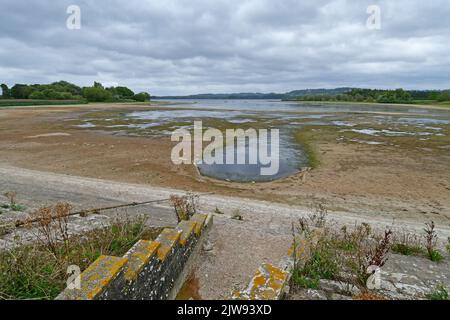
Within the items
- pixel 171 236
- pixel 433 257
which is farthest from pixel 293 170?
pixel 171 236

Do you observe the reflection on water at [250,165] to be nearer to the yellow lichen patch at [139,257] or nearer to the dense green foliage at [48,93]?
the yellow lichen patch at [139,257]

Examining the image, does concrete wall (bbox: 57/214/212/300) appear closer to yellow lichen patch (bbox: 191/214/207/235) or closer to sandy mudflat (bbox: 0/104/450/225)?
yellow lichen patch (bbox: 191/214/207/235)

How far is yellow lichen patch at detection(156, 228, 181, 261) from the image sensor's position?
3.77 metres

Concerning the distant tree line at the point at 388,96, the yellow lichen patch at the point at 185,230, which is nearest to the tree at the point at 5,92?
the yellow lichen patch at the point at 185,230

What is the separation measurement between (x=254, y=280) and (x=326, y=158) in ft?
49.6

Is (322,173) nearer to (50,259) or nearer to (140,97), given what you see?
(50,259)

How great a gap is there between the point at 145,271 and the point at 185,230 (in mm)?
1222

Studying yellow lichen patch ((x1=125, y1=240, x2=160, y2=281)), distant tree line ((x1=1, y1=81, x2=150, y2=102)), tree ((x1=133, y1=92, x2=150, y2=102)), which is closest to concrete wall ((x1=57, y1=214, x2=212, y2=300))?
yellow lichen patch ((x1=125, y1=240, x2=160, y2=281))

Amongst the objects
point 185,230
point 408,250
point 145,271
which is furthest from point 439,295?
point 145,271

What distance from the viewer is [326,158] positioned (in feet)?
56.2

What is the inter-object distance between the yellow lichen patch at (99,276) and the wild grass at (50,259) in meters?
0.63

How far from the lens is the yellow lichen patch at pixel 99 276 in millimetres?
2738

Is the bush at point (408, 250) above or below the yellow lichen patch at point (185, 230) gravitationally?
below
